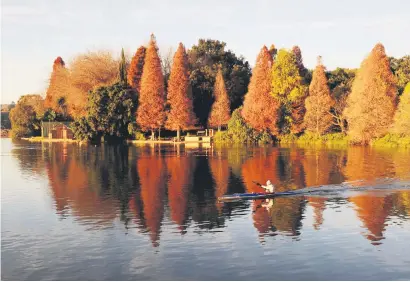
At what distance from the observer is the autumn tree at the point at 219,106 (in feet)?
291

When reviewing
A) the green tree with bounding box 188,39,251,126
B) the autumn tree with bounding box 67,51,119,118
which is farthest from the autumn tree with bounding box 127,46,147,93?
the green tree with bounding box 188,39,251,126

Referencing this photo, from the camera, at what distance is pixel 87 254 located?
1945 cm

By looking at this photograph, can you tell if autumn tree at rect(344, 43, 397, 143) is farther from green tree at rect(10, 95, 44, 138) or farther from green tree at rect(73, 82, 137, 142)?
green tree at rect(10, 95, 44, 138)

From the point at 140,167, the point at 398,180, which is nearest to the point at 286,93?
the point at 140,167

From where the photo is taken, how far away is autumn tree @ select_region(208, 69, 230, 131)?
291 ft

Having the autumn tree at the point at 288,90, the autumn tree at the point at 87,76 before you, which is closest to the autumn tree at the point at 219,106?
the autumn tree at the point at 288,90

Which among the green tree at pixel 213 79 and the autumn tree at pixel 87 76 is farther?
the autumn tree at pixel 87 76

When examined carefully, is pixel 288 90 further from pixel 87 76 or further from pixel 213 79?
pixel 87 76

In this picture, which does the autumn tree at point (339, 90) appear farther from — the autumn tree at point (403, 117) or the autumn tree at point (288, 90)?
the autumn tree at point (403, 117)

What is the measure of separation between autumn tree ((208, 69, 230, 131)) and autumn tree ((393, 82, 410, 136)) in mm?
30447

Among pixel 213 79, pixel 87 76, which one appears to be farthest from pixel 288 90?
pixel 87 76

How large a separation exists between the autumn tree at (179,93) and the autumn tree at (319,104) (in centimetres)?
2077

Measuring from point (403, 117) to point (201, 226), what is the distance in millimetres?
51141

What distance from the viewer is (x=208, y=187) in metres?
36.3
